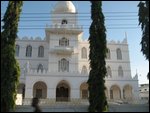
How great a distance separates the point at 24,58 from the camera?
45875 millimetres

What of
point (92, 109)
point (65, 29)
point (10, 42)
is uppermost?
point (65, 29)

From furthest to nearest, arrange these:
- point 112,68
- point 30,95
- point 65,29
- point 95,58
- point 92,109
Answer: point 112,68
point 65,29
point 30,95
point 95,58
point 92,109

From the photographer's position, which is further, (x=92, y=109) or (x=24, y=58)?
(x=24, y=58)

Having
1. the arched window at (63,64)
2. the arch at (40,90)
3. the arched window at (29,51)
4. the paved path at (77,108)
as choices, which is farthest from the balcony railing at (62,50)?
the paved path at (77,108)

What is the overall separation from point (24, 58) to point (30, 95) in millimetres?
11913

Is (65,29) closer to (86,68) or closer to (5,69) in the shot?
(86,68)

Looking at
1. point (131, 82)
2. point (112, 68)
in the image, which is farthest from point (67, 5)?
point (131, 82)

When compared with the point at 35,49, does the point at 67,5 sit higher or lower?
higher

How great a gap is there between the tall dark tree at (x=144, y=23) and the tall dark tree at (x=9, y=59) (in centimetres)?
1179

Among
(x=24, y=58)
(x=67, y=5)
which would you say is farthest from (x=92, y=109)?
(x=67, y=5)

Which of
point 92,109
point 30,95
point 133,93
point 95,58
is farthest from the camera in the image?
point 133,93

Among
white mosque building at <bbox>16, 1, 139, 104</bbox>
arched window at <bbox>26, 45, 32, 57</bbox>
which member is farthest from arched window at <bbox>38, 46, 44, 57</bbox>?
arched window at <bbox>26, 45, 32, 57</bbox>

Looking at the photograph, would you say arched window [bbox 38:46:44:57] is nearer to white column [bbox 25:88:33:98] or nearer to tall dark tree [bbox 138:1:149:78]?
white column [bbox 25:88:33:98]

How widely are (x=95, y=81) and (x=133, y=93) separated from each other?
68.1ft
